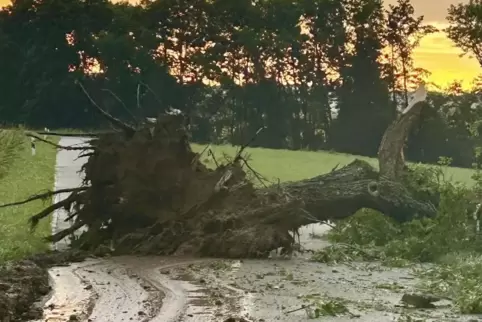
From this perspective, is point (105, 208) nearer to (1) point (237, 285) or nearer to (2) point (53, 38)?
(1) point (237, 285)

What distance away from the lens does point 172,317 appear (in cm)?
792

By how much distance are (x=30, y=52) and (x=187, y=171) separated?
38.7 m

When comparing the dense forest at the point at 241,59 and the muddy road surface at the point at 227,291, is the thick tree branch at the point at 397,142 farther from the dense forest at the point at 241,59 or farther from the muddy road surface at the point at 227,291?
the dense forest at the point at 241,59

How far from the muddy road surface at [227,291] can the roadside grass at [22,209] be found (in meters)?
1.09

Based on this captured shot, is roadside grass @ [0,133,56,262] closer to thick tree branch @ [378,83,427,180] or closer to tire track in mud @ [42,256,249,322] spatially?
tire track in mud @ [42,256,249,322]

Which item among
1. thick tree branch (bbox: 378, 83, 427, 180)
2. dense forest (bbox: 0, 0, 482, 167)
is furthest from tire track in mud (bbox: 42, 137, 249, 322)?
dense forest (bbox: 0, 0, 482, 167)

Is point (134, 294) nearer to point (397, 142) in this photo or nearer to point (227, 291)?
point (227, 291)

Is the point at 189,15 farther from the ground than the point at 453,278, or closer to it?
farther from the ground

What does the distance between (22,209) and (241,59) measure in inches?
1343

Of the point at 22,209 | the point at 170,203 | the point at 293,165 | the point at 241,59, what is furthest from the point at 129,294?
the point at 241,59

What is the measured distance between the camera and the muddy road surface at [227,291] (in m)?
8.06

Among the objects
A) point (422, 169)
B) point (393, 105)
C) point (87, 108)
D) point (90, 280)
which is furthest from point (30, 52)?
point (90, 280)

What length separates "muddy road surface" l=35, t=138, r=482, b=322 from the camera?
806 centimetres

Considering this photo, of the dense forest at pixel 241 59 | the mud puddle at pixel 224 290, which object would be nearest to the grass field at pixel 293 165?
the dense forest at pixel 241 59
